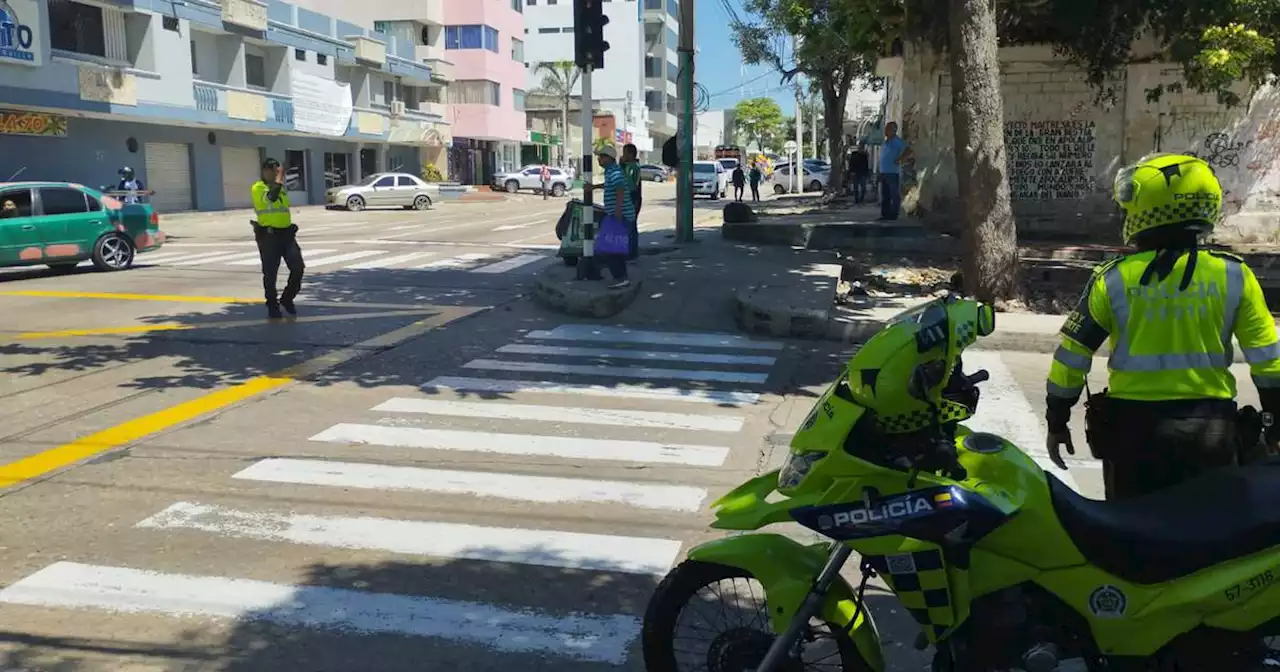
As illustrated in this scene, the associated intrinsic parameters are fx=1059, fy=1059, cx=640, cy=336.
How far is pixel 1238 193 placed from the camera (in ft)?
52.2

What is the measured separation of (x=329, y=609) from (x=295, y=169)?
138 feet

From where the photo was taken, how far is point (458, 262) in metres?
18.4

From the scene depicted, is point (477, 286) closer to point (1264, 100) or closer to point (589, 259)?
point (589, 259)

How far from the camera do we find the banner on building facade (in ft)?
135

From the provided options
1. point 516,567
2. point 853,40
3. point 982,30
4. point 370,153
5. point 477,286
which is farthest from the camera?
point 370,153

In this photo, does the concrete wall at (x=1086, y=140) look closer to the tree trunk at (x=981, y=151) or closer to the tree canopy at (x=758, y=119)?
the tree trunk at (x=981, y=151)

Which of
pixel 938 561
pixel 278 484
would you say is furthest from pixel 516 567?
pixel 938 561

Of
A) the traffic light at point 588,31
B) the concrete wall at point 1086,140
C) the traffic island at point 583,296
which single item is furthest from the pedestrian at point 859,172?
the traffic island at point 583,296

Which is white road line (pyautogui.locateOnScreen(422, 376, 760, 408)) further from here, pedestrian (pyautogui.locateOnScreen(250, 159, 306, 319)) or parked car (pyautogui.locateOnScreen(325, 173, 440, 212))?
parked car (pyautogui.locateOnScreen(325, 173, 440, 212))

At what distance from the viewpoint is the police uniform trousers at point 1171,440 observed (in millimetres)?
3383

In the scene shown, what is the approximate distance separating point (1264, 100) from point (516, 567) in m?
15.2

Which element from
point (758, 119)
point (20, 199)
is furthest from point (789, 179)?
point (758, 119)

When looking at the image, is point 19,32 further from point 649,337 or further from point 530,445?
point 530,445

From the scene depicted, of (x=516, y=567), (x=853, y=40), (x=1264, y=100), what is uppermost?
(x=853, y=40)
